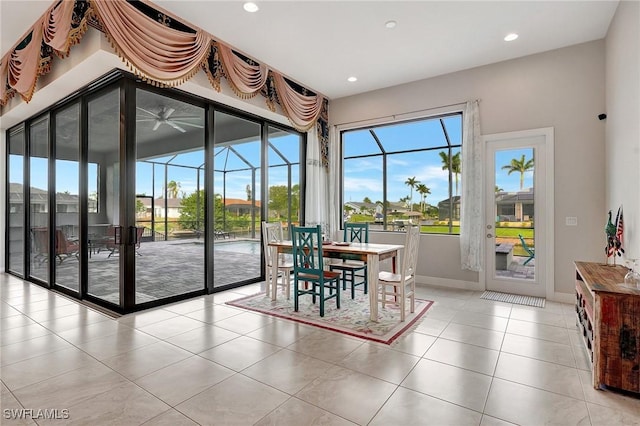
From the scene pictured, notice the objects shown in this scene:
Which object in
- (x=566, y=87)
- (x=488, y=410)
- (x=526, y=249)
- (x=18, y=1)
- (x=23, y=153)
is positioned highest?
(x=18, y=1)

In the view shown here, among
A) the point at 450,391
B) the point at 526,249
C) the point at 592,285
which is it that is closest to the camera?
the point at 450,391

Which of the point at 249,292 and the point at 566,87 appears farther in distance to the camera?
the point at 249,292

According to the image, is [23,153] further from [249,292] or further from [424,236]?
[424,236]

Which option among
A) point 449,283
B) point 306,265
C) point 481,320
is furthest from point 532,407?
point 449,283

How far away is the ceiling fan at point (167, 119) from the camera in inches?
158

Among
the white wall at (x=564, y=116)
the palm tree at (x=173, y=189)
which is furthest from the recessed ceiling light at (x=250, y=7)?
the white wall at (x=564, y=116)

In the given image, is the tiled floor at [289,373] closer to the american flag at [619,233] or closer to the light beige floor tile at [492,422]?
the light beige floor tile at [492,422]

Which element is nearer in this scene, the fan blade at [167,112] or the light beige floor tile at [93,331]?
the light beige floor tile at [93,331]

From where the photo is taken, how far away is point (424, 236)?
17.1 ft

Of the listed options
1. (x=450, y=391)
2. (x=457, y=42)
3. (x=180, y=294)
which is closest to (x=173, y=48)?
(x=180, y=294)

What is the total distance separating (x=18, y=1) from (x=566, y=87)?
6.14 meters

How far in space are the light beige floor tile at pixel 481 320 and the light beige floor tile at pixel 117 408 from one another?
285 centimetres

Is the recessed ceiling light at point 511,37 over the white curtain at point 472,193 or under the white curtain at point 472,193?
over

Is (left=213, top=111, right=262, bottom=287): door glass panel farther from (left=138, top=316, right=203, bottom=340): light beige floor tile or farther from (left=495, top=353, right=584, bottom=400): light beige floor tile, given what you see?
(left=495, top=353, right=584, bottom=400): light beige floor tile
